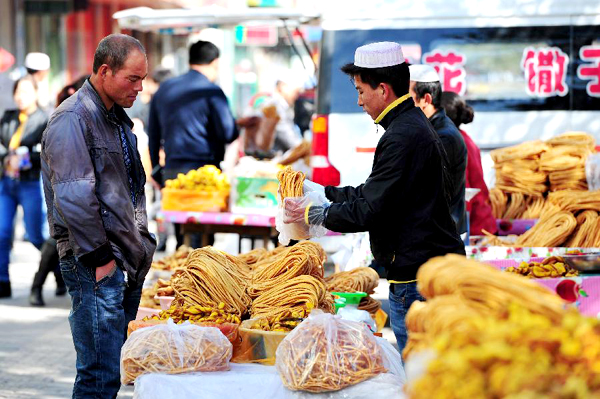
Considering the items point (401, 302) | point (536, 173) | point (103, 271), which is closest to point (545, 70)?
point (536, 173)

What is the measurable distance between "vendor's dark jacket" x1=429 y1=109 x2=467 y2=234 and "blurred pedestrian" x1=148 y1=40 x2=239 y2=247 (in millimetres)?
3545

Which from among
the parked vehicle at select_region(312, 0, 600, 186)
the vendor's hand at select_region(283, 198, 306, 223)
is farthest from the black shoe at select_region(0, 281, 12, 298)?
the vendor's hand at select_region(283, 198, 306, 223)

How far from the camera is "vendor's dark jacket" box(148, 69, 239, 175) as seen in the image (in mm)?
10164

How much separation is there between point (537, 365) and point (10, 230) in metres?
8.99

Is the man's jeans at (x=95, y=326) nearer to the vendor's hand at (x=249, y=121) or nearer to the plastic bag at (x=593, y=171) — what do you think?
the plastic bag at (x=593, y=171)

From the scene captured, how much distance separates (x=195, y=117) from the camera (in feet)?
33.3

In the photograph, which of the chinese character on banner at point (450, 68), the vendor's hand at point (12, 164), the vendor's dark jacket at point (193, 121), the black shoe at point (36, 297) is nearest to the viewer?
the chinese character on banner at point (450, 68)

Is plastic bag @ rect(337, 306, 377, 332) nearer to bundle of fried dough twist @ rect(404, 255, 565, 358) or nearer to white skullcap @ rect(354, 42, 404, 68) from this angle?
white skullcap @ rect(354, 42, 404, 68)

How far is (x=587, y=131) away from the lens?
989 centimetres

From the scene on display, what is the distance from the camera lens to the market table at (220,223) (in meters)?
9.42

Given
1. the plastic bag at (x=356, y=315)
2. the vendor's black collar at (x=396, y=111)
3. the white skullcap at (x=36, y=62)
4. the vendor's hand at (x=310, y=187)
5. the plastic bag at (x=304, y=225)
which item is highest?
the vendor's black collar at (x=396, y=111)

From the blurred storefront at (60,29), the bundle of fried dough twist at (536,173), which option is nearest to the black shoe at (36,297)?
the bundle of fried dough twist at (536,173)

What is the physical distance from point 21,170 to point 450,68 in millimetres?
4355

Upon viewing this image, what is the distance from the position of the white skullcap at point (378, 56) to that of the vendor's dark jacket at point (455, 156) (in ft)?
7.50
